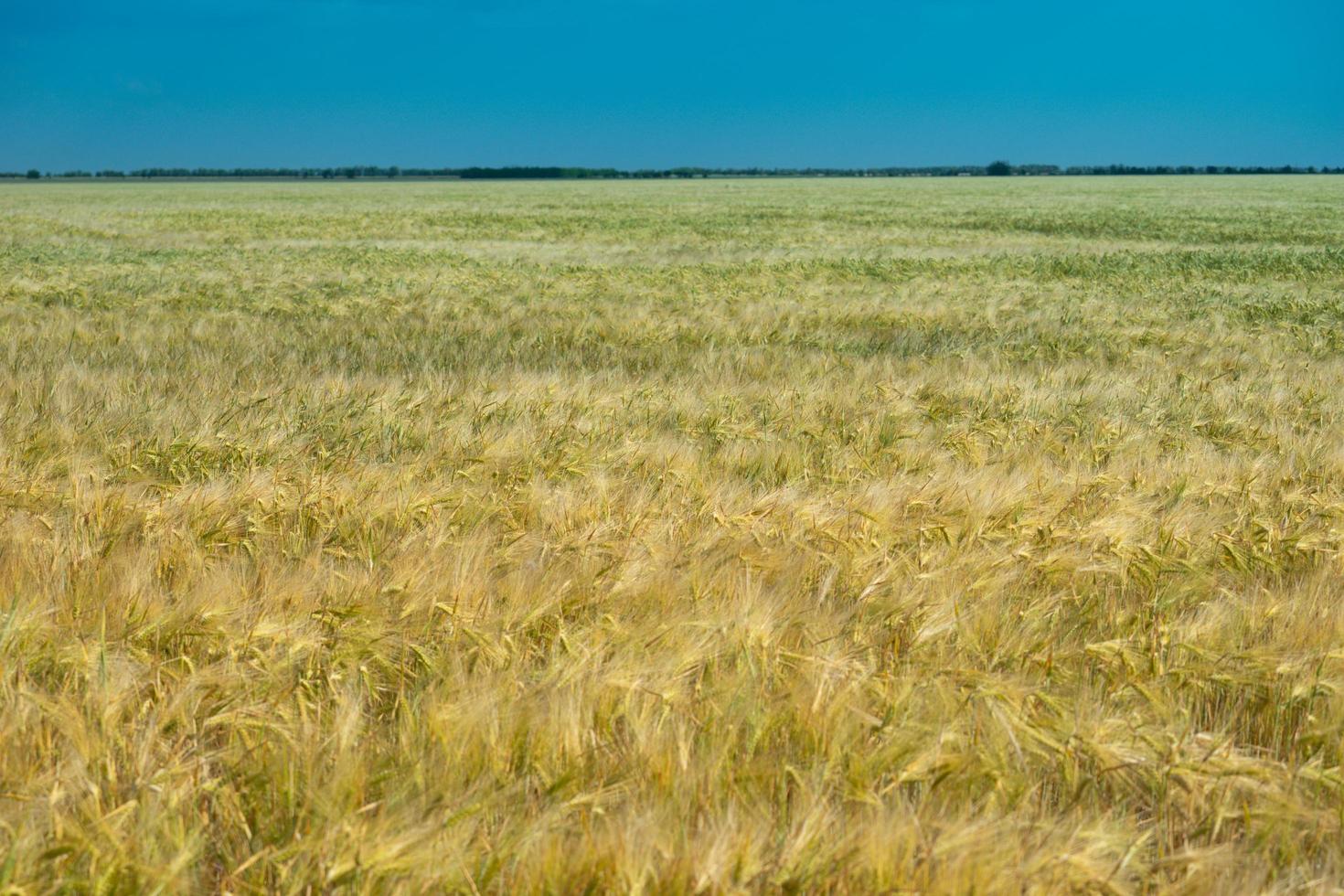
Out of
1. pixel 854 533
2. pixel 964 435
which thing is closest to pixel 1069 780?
pixel 854 533

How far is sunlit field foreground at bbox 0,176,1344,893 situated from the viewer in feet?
5.16

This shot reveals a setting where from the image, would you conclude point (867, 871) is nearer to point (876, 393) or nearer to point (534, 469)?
point (534, 469)

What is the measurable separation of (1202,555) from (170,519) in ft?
10.3

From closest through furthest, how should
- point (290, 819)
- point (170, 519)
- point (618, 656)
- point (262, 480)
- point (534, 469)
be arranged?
point (290, 819)
point (618, 656)
point (170, 519)
point (262, 480)
point (534, 469)

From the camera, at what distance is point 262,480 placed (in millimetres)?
3389

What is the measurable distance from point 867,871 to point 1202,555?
2008 mm

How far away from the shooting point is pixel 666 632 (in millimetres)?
2324

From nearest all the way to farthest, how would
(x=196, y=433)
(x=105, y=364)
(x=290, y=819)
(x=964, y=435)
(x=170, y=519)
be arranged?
(x=290, y=819) → (x=170, y=519) → (x=196, y=433) → (x=964, y=435) → (x=105, y=364)

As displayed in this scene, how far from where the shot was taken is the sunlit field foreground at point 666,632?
5.16 feet

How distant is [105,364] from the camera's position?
6.65m

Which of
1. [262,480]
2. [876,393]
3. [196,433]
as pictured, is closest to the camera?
[262,480]

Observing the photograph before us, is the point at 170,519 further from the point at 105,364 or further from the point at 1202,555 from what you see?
the point at 105,364

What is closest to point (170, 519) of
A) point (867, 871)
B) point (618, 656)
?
point (618, 656)

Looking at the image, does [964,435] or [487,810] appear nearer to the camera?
[487,810]
